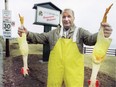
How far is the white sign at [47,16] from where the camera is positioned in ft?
42.7

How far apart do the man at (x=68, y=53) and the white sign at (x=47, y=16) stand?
29.1ft

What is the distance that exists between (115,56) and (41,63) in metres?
2.56

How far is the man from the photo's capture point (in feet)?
13.3

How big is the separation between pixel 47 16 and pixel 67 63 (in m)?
9.55

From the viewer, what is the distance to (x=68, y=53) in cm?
404

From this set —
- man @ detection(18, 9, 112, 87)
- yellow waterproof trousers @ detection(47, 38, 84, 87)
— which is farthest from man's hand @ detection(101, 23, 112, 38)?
yellow waterproof trousers @ detection(47, 38, 84, 87)

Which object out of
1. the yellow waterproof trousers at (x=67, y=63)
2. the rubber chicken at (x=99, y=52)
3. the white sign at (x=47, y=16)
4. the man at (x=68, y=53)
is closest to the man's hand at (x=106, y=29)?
the rubber chicken at (x=99, y=52)

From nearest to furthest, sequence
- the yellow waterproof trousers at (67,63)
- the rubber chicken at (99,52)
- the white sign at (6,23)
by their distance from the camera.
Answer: the rubber chicken at (99,52), the yellow waterproof trousers at (67,63), the white sign at (6,23)

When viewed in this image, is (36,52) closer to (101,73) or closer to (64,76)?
(101,73)

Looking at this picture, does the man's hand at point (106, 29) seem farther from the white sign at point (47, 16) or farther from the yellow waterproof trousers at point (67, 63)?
the white sign at point (47, 16)

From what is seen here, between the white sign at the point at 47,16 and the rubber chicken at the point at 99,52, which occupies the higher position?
the rubber chicken at the point at 99,52

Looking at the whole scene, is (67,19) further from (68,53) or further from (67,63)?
(67,63)

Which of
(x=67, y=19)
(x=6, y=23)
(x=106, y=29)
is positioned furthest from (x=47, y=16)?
(x=106, y=29)

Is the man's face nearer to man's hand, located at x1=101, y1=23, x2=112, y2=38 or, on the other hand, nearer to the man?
the man
